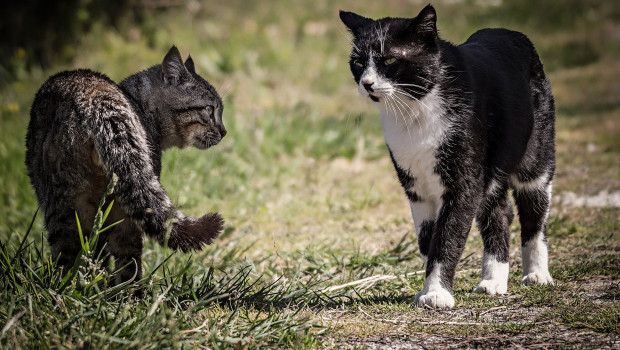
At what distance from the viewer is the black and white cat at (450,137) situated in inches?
135

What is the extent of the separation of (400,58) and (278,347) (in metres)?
1.57

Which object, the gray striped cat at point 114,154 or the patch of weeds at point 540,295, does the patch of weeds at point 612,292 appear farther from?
the gray striped cat at point 114,154

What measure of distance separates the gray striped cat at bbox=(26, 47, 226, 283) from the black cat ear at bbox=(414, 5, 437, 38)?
1271 millimetres

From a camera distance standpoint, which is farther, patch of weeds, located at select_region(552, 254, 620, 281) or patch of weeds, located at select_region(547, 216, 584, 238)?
patch of weeds, located at select_region(547, 216, 584, 238)

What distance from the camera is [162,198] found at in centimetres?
297

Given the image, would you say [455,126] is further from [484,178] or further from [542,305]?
[542,305]

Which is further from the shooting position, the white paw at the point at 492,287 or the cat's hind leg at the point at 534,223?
the cat's hind leg at the point at 534,223

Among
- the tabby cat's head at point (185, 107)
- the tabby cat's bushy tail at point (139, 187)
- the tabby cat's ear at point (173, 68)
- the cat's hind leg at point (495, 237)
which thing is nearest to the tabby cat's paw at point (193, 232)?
the tabby cat's bushy tail at point (139, 187)

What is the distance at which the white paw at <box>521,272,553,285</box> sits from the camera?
3.68m

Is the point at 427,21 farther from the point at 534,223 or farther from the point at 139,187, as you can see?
the point at 139,187

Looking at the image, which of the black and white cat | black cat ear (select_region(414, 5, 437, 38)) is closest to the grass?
the black and white cat

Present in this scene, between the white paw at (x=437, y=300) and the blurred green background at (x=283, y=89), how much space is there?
863mm

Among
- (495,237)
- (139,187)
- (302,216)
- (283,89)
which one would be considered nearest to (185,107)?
(139,187)

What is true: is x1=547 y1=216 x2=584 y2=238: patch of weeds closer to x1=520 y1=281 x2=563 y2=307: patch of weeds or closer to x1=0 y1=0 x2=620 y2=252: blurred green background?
x1=0 y1=0 x2=620 y2=252: blurred green background
